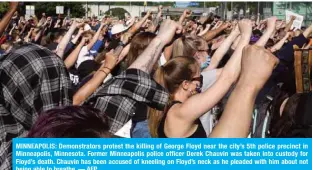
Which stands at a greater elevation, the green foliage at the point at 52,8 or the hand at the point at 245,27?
the hand at the point at 245,27

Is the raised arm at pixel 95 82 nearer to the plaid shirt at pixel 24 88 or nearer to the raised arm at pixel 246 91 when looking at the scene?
the plaid shirt at pixel 24 88

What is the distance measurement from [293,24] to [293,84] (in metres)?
5.90

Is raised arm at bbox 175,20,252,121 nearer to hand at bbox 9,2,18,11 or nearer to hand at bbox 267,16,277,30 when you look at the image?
hand at bbox 267,16,277,30

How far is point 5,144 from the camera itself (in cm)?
256

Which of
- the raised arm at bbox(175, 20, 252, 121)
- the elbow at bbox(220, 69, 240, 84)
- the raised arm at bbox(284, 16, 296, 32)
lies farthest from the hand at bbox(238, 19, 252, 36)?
the raised arm at bbox(284, 16, 296, 32)

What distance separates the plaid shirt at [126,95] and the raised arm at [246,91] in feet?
3.15

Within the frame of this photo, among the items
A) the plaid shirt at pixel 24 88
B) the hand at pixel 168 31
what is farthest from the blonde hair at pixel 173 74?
the plaid shirt at pixel 24 88

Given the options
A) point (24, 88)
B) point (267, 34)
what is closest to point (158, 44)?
point (24, 88)

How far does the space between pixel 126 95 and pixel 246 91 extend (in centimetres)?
109

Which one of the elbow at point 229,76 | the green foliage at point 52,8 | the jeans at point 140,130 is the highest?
the elbow at point 229,76

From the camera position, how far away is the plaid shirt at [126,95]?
283 centimetres

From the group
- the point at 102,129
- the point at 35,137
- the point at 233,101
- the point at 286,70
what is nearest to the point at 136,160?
the point at 102,129

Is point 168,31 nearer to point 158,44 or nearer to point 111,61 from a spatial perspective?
point 158,44

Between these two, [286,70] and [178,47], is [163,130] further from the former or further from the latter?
[286,70]
